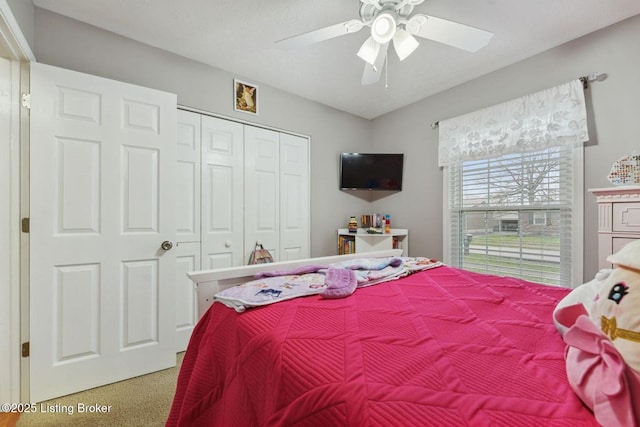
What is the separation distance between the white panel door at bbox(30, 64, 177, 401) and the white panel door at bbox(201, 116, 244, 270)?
0.39 metres

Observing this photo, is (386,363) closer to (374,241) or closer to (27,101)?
(27,101)

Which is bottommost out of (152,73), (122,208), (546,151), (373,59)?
(122,208)

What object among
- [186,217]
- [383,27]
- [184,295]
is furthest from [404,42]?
[184,295]

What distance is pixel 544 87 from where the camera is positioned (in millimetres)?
2254

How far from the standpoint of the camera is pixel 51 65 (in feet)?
5.98

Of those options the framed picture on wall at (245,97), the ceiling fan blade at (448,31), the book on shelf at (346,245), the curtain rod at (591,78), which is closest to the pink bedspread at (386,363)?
the ceiling fan blade at (448,31)

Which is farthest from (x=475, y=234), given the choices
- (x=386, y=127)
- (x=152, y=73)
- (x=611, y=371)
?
(x=152, y=73)

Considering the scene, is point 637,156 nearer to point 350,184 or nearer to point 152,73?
point 350,184

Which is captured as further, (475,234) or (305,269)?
(475,234)

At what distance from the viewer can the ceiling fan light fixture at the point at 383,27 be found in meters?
1.45

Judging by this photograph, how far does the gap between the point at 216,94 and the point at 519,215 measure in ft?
9.78

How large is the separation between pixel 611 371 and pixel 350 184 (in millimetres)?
2996

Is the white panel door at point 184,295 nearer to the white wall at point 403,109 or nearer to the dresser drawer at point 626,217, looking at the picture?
the white wall at point 403,109

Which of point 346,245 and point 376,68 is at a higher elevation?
point 376,68
